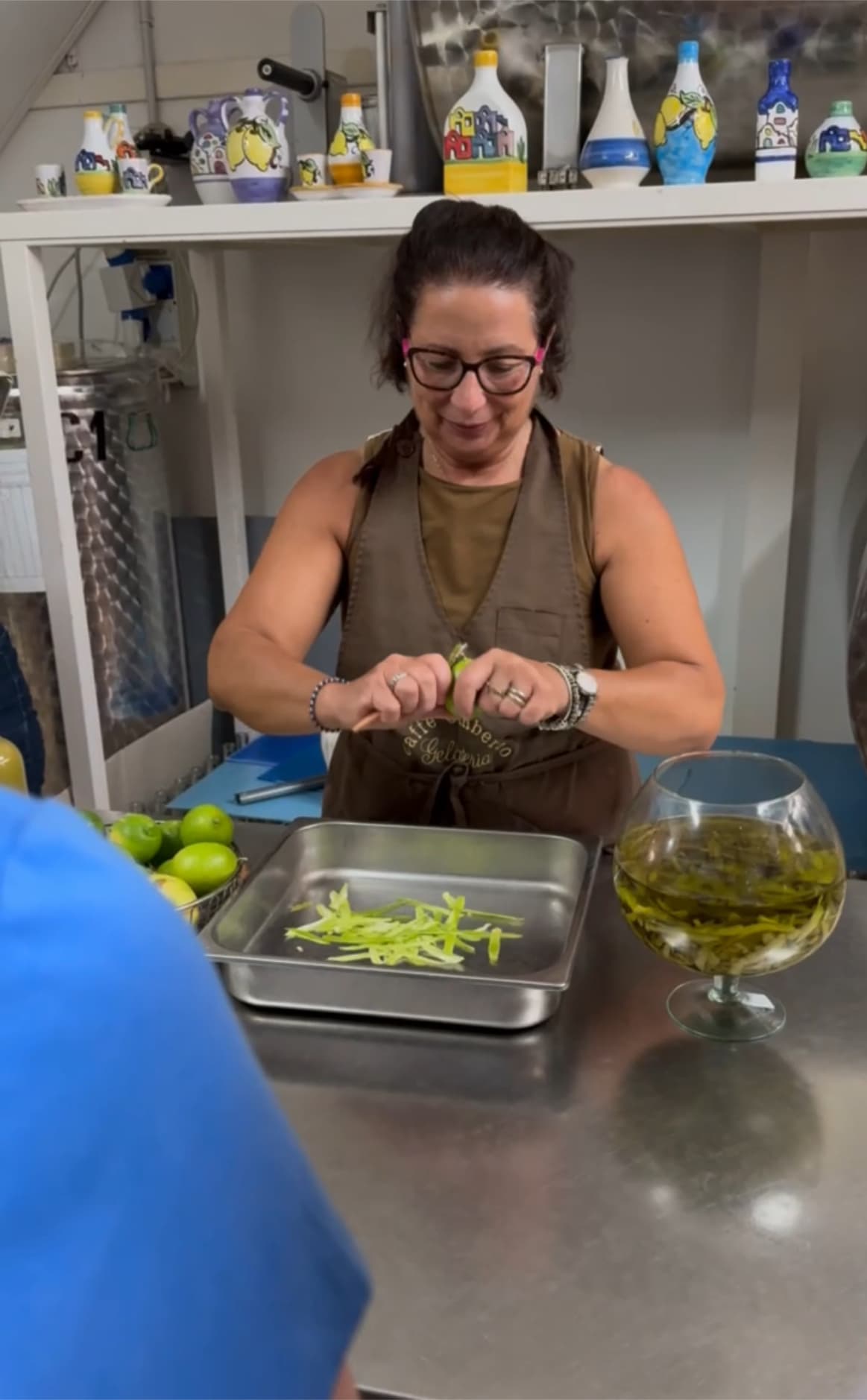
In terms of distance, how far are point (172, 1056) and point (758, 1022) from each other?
2.04ft

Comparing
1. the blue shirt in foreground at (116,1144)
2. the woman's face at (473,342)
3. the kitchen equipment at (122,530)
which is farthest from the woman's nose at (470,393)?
the kitchen equipment at (122,530)

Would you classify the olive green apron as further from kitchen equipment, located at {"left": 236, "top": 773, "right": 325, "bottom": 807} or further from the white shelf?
kitchen equipment, located at {"left": 236, "top": 773, "right": 325, "bottom": 807}

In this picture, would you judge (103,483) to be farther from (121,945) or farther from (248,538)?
(121,945)

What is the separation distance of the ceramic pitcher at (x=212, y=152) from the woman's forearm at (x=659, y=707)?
111 centimetres

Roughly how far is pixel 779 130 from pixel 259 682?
105 cm

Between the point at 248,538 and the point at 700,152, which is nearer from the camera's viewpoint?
the point at 700,152

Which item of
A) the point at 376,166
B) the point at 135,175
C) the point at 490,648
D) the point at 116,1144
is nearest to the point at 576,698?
the point at 490,648

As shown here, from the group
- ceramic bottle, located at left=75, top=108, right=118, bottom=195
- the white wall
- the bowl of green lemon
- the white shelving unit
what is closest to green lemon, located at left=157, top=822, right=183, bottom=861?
the bowl of green lemon

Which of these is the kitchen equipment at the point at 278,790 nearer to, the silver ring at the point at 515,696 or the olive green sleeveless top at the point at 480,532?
the olive green sleeveless top at the point at 480,532

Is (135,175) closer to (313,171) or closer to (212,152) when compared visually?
(212,152)

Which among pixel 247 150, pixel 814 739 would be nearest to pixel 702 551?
pixel 814 739

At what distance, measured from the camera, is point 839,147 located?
1.56 m

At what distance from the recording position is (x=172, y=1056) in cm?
31

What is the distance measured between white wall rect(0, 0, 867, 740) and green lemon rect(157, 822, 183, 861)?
1.51 meters
